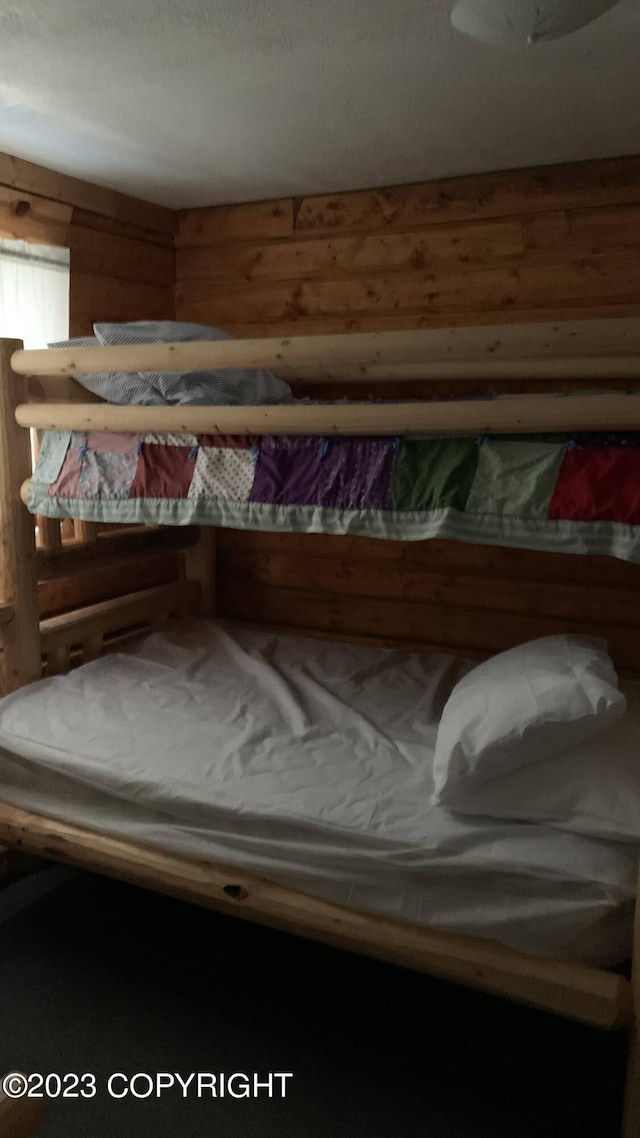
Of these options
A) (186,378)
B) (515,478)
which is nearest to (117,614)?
(186,378)

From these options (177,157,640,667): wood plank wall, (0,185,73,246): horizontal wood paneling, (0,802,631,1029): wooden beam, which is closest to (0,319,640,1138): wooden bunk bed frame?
(0,802,631,1029): wooden beam

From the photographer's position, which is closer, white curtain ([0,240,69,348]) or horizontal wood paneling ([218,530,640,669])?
white curtain ([0,240,69,348])

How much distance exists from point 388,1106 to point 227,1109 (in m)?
0.35

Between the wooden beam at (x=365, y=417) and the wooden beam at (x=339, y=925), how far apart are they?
1.10m

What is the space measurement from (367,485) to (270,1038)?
1.38 metres

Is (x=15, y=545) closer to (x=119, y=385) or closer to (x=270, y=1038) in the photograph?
(x=119, y=385)

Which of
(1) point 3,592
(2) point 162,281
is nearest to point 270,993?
(1) point 3,592

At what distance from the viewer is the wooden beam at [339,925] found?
1.55 metres

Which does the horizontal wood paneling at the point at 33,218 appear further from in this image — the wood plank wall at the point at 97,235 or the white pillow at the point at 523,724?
the white pillow at the point at 523,724

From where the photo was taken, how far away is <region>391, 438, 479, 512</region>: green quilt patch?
194 centimetres

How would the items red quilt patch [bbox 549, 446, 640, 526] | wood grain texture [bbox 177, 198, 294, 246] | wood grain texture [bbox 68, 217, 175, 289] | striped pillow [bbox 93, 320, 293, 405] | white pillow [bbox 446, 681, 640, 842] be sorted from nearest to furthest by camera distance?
white pillow [bbox 446, 681, 640, 842] < red quilt patch [bbox 549, 446, 640, 526] < striped pillow [bbox 93, 320, 293, 405] < wood grain texture [bbox 68, 217, 175, 289] < wood grain texture [bbox 177, 198, 294, 246]

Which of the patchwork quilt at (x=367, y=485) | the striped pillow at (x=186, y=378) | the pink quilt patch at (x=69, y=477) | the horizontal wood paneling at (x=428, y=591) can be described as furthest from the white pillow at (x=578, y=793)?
the pink quilt patch at (x=69, y=477)

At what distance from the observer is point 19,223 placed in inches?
105

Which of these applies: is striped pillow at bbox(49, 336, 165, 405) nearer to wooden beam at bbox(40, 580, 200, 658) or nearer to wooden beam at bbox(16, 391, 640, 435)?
wooden beam at bbox(16, 391, 640, 435)
